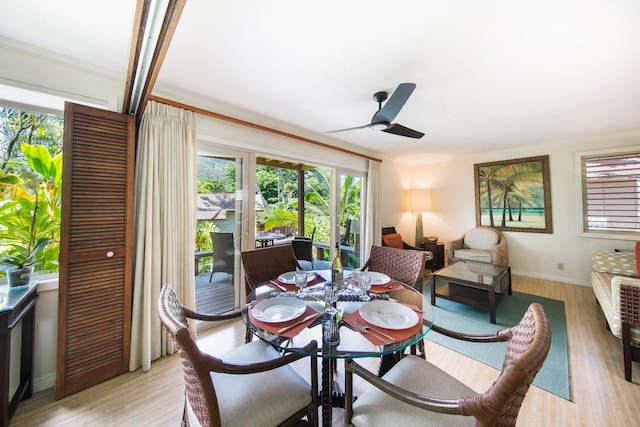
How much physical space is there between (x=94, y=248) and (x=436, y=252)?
16.0ft

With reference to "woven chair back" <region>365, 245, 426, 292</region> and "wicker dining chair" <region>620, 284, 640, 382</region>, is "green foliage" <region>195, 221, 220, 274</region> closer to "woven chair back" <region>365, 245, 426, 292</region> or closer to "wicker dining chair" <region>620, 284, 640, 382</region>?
"woven chair back" <region>365, 245, 426, 292</region>

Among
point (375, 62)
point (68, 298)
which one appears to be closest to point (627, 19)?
point (375, 62)

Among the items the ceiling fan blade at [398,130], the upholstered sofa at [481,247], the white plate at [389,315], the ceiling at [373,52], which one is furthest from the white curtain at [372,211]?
the white plate at [389,315]

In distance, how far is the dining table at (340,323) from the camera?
1.04 meters

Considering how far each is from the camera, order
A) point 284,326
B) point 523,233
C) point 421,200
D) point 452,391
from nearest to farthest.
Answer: point 452,391
point 284,326
point 523,233
point 421,200

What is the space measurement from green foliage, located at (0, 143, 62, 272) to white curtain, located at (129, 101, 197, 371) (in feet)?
1.72

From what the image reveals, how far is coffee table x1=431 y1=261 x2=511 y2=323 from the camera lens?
2626mm

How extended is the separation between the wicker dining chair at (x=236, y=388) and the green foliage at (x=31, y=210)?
1.35 m

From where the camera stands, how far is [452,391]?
41.1 inches

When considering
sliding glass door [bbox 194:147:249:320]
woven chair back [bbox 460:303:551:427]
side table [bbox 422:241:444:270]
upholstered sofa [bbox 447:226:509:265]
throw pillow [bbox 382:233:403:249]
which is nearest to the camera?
woven chair back [bbox 460:303:551:427]

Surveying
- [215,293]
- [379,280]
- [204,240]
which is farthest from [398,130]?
[215,293]

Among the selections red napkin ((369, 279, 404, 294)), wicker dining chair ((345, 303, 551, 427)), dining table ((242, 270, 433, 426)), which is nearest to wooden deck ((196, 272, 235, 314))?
dining table ((242, 270, 433, 426))

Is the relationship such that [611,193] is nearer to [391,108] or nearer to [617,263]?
[617,263]

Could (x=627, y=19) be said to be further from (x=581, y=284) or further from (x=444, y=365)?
(x=581, y=284)
